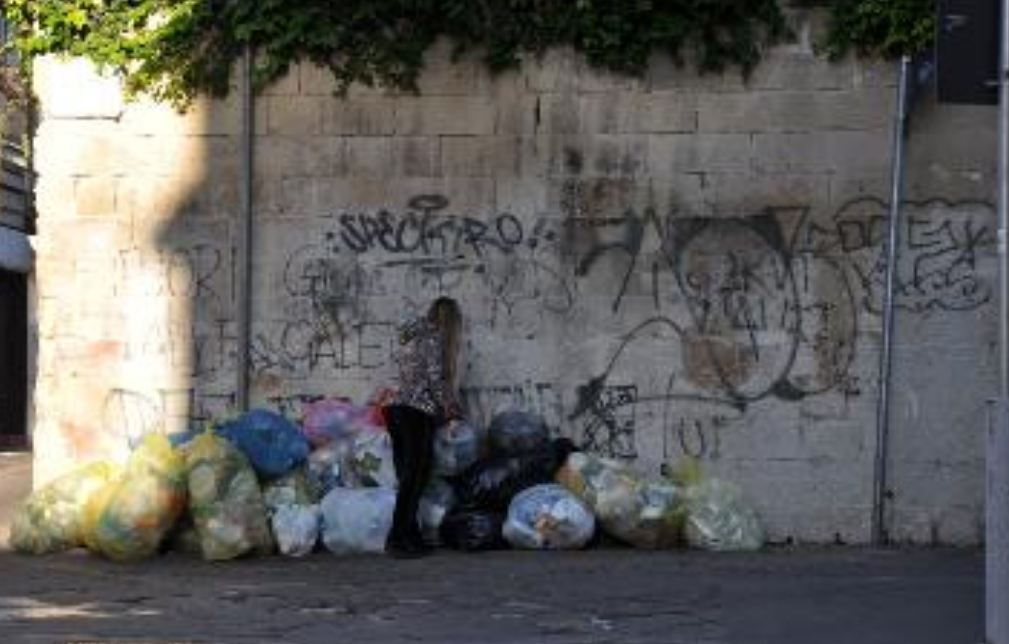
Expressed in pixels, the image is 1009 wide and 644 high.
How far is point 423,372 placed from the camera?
36.3 ft

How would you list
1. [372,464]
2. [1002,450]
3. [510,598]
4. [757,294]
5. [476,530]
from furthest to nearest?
1. [757,294]
2. [372,464]
3. [476,530]
4. [510,598]
5. [1002,450]

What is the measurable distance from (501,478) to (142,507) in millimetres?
2262

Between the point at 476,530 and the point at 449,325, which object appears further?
the point at 449,325

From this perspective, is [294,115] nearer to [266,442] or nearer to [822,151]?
[266,442]

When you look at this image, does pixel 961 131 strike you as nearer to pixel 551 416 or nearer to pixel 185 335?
pixel 551 416

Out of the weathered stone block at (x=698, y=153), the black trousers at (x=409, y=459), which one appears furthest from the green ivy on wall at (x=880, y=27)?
the black trousers at (x=409, y=459)

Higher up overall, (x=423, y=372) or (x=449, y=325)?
(x=449, y=325)

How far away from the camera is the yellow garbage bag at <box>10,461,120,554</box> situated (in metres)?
10.8

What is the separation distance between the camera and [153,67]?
1138cm

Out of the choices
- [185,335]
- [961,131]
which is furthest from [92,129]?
→ [961,131]

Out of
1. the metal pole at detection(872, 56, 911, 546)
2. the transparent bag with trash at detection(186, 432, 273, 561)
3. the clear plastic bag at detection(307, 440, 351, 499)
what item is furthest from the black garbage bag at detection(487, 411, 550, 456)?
the metal pole at detection(872, 56, 911, 546)

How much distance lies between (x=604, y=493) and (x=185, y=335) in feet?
10.1

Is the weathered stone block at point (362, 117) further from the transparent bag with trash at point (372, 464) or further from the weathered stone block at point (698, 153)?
the transparent bag with trash at point (372, 464)

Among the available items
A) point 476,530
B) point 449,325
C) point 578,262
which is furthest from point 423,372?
point 578,262
